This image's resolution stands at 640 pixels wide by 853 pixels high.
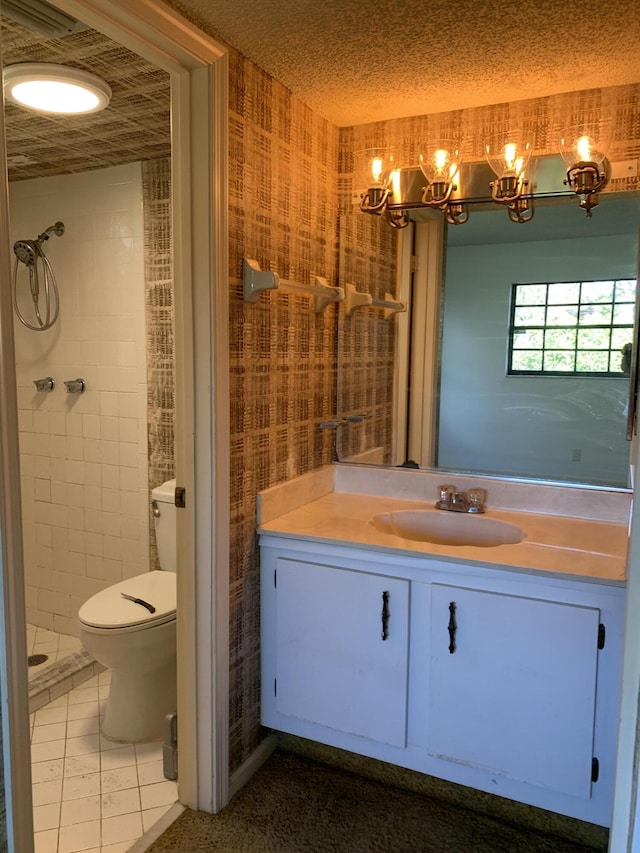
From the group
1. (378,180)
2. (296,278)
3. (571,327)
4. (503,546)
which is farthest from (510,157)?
(503,546)

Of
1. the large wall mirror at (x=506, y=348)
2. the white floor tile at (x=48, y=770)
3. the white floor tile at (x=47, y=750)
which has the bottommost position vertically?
the white floor tile at (x=48, y=770)

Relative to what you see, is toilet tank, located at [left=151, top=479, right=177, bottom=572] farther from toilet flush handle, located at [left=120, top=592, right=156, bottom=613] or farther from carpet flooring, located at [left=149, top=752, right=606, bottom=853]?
carpet flooring, located at [left=149, top=752, right=606, bottom=853]

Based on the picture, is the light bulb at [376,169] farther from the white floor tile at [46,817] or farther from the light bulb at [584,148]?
the white floor tile at [46,817]

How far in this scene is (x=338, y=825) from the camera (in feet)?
6.04

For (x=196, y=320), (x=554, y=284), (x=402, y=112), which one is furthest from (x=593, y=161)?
(x=196, y=320)

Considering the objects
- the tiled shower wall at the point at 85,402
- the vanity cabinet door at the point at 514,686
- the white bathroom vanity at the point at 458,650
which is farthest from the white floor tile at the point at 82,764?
the vanity cabinet door at the point at 514,686

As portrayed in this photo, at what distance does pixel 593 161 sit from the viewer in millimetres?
1902

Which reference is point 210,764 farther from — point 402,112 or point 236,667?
point 402,112

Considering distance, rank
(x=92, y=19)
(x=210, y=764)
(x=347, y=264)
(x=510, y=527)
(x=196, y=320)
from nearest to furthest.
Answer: (x=92, y=19) → (x=196, y=320) → (x=210, y=764) → (x=510, y=527) → (x=347, y=264)

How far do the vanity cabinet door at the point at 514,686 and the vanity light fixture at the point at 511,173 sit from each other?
3.99 ft

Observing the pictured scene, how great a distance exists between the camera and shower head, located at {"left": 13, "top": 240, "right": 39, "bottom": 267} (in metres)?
2.86

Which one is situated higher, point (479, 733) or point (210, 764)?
point (479, 733)

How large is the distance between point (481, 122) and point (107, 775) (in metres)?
2.47

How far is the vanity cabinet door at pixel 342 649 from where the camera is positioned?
5.98 feet
